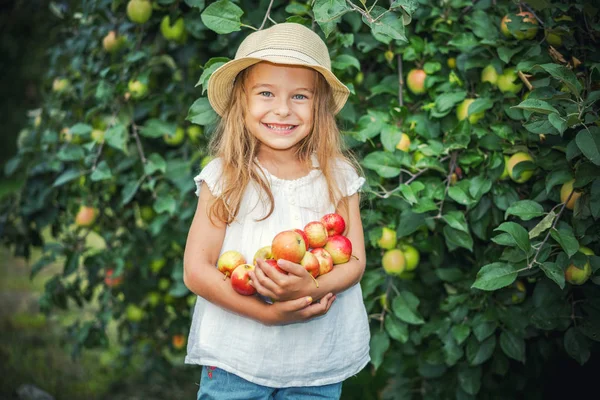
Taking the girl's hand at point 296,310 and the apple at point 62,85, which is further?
the apple at point 62,85

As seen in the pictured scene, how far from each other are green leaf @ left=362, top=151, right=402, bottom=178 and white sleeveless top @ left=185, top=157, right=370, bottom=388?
181 mm

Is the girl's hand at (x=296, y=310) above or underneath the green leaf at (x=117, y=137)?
above

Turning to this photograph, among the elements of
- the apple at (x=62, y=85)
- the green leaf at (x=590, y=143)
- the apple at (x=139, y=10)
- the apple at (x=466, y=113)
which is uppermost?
the green leaf at (x=590, y=143)

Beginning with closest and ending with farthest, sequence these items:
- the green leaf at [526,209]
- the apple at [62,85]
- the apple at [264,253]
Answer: the apple at [264,253], the green leaf at [526,209], the apple at [62,85]

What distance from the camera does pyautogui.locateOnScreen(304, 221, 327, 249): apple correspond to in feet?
4.58

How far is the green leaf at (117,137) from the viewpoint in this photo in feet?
6.36

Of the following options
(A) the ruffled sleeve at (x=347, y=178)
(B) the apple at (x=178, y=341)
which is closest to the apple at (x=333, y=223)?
(A) the ruffled sleeve at (x=347, y=178)

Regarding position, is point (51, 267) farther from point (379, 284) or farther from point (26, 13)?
point (379, 284)

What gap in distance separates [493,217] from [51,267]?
12.6ft

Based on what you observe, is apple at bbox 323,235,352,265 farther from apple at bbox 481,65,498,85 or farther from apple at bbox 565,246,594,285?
apple at bbox 481,65,498,85

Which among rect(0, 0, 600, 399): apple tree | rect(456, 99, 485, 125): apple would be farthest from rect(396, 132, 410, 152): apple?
rect(456, 99, 485, 125): apple

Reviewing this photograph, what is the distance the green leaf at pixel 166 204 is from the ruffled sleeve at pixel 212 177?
513 millimetres

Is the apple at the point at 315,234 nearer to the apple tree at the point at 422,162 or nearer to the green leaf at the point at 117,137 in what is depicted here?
the apple tree at the point at 422,162

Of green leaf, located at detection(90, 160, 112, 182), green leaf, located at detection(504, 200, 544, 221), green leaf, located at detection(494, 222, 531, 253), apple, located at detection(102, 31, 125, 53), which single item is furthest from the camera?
apple, located at detection(102, 31, 125, 53)
